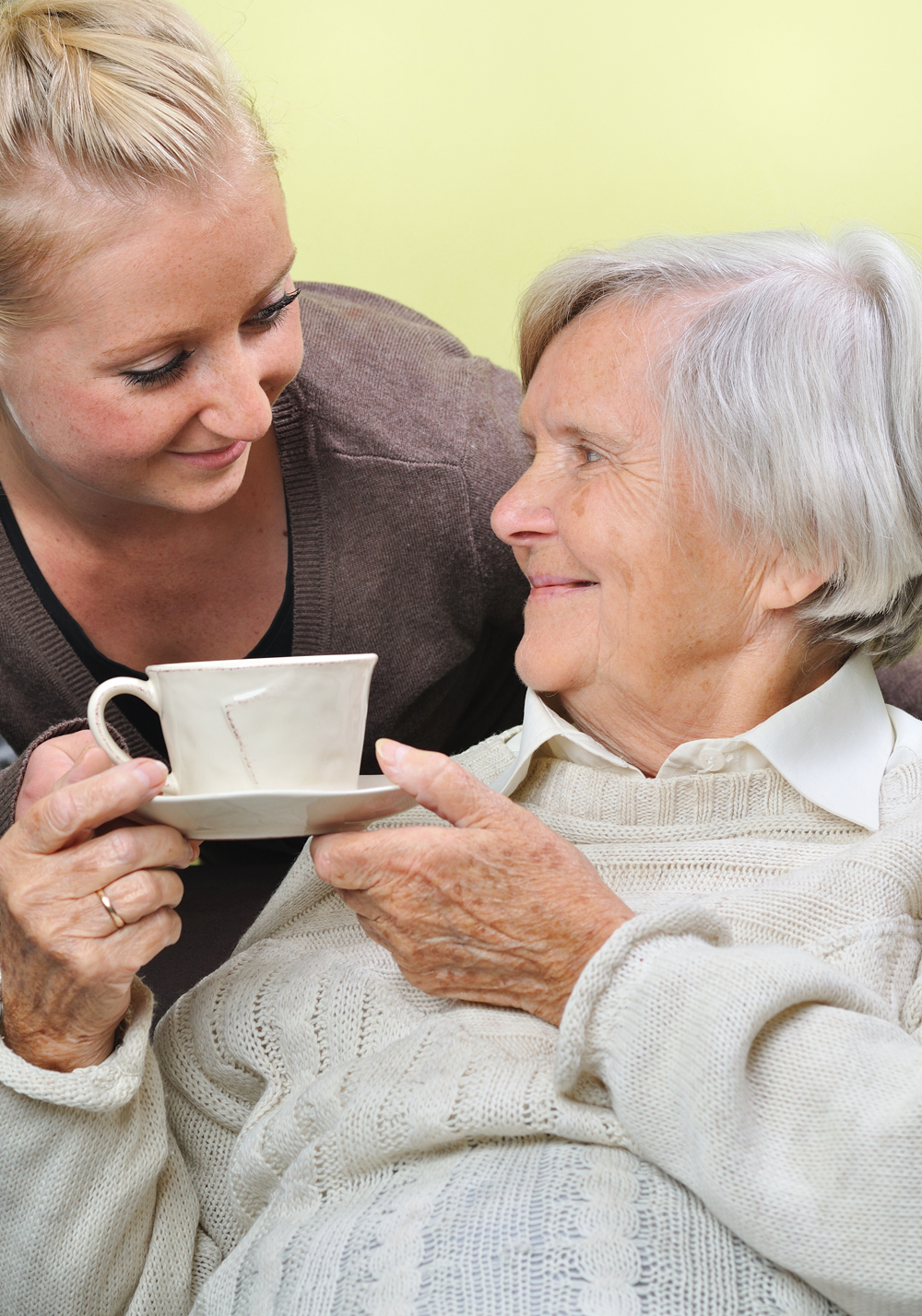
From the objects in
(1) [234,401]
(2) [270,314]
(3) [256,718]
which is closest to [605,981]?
(3) [256,718]

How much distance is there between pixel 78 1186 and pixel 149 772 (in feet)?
1.48

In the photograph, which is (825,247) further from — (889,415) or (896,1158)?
(896,1158)

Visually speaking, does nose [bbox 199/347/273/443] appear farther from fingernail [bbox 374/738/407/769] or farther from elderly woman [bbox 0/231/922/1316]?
fingernail [bbox 374/738/407/769]

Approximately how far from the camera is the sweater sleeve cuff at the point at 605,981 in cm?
101

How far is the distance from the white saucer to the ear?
52 centimetres

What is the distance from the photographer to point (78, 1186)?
3.75ft

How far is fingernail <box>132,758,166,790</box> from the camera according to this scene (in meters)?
0.96

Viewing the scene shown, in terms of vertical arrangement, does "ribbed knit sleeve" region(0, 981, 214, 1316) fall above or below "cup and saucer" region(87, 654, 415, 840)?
below

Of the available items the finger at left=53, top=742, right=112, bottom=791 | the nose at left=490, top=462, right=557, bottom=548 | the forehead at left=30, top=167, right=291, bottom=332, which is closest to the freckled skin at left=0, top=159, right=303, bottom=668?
the forehead at left=30, top=167, right=291, bottom=332

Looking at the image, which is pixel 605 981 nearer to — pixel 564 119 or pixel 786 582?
pixel 786 582

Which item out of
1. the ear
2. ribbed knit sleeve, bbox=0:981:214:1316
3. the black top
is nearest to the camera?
ribbed knit sleeve, bbox=0:981:214:1316

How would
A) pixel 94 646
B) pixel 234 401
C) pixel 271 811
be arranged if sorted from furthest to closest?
1. pixel 94 646
2. pixel 234 401
3. pixel 271 811

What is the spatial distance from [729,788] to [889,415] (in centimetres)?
43

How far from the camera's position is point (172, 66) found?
4.28 ft
